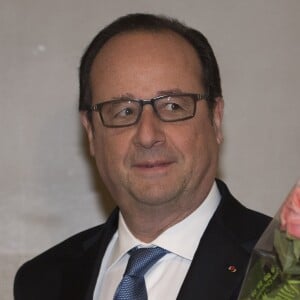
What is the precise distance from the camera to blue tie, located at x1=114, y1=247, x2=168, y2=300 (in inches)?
63.8

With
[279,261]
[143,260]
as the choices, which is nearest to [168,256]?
[143,260]

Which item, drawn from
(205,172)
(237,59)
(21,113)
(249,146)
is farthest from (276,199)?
(21,113)

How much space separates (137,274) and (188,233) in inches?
6.2

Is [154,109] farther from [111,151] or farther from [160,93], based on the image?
[111,151]

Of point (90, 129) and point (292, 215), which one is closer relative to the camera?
point (292, 215)

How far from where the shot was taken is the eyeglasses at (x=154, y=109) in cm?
161

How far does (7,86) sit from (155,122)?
93 centimetres

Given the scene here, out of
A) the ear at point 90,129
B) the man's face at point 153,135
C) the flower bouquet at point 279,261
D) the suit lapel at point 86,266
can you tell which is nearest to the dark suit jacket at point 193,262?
the suit lapel at point 86,266

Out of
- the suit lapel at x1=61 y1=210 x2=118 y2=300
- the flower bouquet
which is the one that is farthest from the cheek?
the flower bouquet

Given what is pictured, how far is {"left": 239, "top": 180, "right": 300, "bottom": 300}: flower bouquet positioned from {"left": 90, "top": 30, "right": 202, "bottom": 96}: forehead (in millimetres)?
726

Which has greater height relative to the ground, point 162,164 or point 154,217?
point 162,164

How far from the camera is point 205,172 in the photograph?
1681mm

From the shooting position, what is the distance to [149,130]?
5.16 ft

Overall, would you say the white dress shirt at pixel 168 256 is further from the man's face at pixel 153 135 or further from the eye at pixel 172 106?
the eye at pixel 172 106
